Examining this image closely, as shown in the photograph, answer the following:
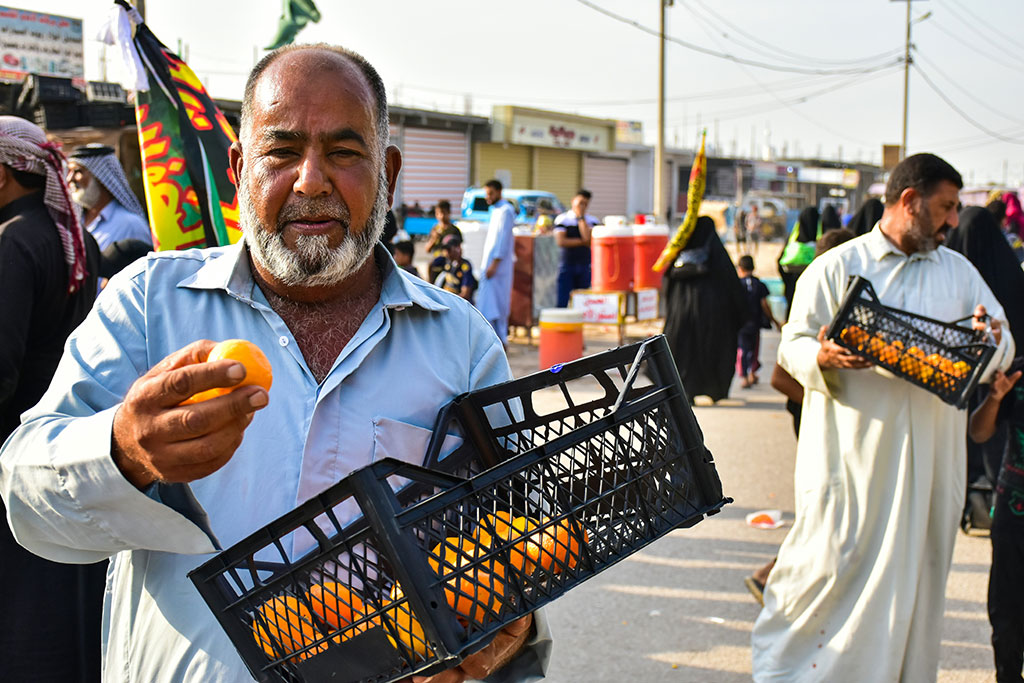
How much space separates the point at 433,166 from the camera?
3878cm

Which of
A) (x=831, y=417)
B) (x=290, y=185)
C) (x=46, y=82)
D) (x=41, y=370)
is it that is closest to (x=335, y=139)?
(x=290, y=185)

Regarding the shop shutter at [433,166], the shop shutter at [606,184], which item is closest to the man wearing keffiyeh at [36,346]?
the shop shutter at [433,166]

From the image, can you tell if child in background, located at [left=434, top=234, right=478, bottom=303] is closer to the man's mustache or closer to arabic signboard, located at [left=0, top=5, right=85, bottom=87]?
the man's mustache

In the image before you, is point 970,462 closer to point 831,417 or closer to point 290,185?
point 831,417

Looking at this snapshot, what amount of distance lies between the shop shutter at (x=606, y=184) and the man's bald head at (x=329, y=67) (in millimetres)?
45914

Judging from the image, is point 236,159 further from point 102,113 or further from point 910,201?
point 102,113

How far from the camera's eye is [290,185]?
1746mm

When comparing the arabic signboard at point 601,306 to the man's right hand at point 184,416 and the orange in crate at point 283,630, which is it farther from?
the man's right hand at point 184,416

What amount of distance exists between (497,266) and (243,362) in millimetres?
10132

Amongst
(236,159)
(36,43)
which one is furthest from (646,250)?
(36,43)

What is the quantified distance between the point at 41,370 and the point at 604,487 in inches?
79.5

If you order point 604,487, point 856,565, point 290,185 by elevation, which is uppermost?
point 290,185

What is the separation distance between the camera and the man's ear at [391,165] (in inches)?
78.6

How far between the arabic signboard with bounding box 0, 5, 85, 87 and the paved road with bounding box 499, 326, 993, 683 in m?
24.1
